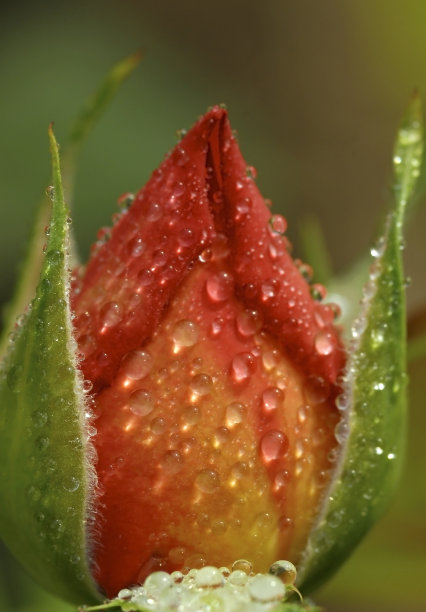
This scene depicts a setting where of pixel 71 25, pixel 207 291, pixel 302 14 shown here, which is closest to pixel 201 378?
pixel 207 291

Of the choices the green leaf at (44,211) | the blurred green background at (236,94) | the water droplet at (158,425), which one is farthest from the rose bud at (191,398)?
the blurred green background at (236,94)

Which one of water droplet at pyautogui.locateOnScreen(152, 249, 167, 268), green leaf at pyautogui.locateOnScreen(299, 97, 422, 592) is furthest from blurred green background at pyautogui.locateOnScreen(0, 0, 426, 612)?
water droplet at pyautogui.locateOnScreen(152, 249, 167, 268)

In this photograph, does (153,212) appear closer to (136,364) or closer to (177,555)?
(136,364)

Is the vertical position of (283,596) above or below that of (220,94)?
below

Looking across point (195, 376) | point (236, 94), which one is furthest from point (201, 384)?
point (236, 94)

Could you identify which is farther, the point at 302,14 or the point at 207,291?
the point at 302,14

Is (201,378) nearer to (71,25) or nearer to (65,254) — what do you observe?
(65,254)
